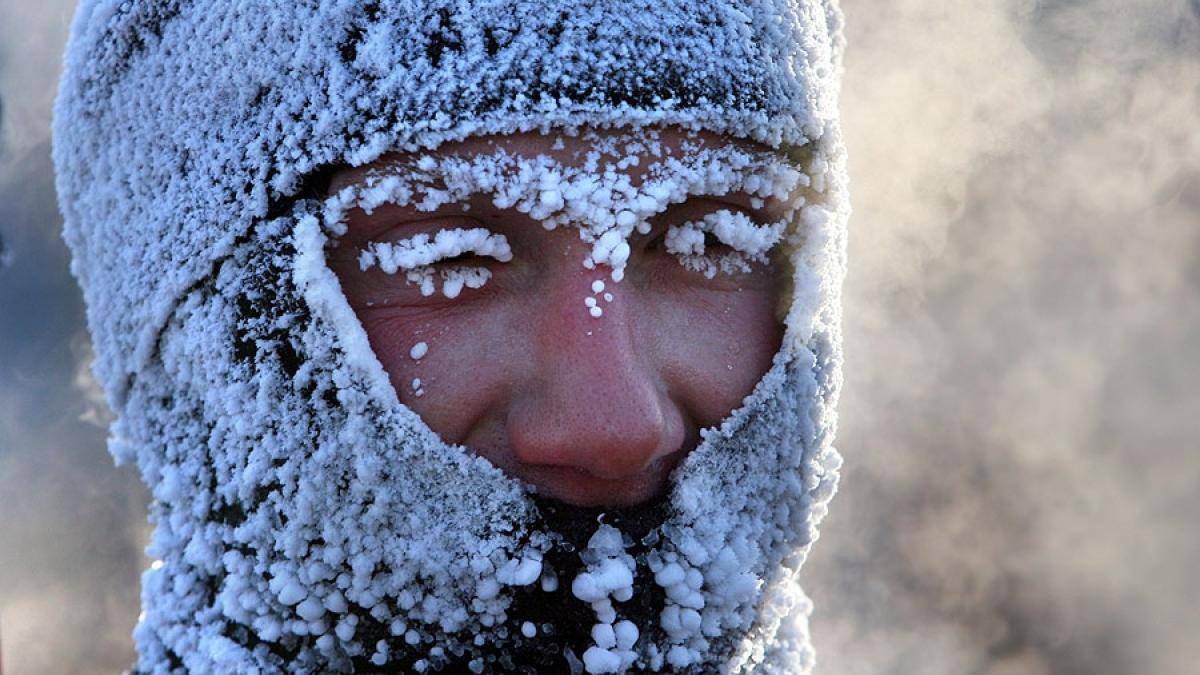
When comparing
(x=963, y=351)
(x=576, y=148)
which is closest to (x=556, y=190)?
(x=576, y=148)

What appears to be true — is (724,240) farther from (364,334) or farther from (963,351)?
(963,351)

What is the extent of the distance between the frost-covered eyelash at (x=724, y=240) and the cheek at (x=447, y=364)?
30 cm

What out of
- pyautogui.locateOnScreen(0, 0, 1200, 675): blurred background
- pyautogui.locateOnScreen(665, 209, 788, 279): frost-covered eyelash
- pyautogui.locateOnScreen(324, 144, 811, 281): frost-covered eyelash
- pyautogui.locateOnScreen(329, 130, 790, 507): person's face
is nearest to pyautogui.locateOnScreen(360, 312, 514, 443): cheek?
pyautogui.locateOnScreen(329, 130, 790, 507): person's face

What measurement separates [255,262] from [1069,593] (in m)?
5.00

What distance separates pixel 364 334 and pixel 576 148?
0.38 metres

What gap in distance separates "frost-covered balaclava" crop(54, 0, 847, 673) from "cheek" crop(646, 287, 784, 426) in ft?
0.13

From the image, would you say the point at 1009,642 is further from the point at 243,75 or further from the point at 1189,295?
the point at 243,75

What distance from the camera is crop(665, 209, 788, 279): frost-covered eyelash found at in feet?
6.13

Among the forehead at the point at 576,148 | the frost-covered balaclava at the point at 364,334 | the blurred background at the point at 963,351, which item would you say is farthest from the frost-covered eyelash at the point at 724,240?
the blurred background at the point at 963,351

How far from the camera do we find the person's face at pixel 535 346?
1720 mm

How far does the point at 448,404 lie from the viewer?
1.76m

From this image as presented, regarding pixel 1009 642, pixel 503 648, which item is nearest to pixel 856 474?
pixel 1009 642

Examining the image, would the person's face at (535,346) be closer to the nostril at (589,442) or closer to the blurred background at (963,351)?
the nostril at (589,442)

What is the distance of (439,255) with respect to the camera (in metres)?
1.75
